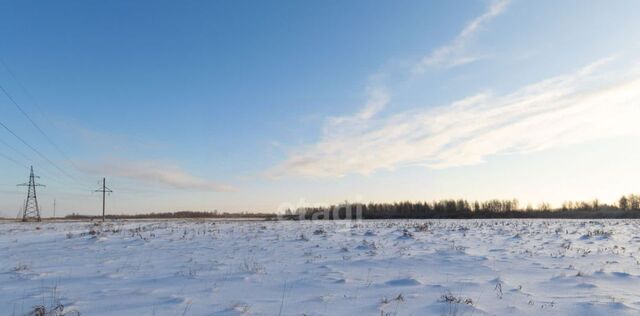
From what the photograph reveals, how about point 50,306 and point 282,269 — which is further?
point 282,269

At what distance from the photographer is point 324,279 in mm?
8445

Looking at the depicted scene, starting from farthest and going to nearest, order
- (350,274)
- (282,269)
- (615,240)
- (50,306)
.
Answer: (615,240), (282,269), (350,274), (50,306)

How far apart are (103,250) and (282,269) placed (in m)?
7.39

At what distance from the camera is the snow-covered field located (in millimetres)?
6238

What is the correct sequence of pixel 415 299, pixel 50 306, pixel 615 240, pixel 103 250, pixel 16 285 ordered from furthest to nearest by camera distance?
pixel 615 240, pixel 103 250, pixel 16 285, pixel 415 299, pixel 50 306

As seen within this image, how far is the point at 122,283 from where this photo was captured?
8.10m

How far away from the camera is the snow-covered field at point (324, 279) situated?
20.5ft

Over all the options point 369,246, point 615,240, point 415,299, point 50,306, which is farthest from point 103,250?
point 615,240

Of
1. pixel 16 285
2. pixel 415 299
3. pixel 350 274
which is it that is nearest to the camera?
pixel 415 299

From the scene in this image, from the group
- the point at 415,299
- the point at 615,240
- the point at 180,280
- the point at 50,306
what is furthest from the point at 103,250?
the point at 615,240

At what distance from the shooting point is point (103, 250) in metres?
13.3

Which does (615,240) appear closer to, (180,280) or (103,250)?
(180,280)

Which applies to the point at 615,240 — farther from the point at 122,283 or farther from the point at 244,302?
the point at 122,283

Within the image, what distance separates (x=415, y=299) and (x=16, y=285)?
7863 millimetres
